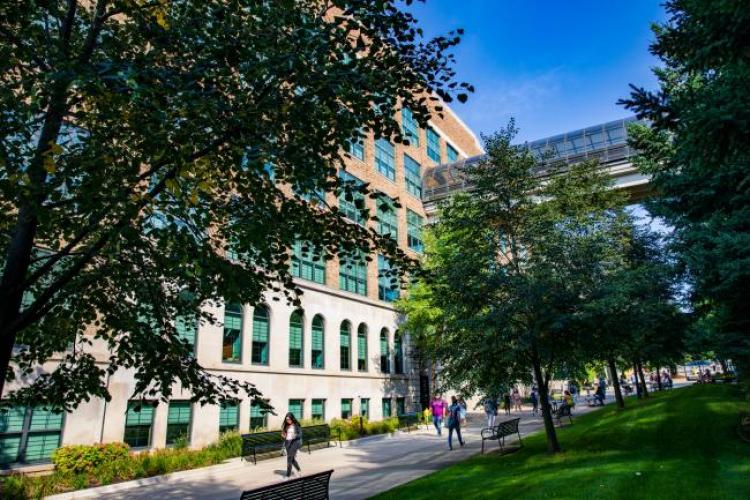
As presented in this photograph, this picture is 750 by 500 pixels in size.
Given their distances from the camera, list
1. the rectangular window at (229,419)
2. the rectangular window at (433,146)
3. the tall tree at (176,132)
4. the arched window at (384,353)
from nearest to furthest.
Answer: the tall tree at (176,132) → the rectangular window at (229,419) → the arched window at (384,353) → the rectangular window at (433,146)

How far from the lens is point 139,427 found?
17.7 m

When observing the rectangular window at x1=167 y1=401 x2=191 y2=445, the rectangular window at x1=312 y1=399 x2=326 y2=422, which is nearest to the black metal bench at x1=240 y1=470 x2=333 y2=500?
the rectangular window at x1=167 y1=401 x2=191 y2=445

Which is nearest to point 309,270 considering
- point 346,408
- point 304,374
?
point 304,374

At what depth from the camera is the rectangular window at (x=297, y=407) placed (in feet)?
80.7

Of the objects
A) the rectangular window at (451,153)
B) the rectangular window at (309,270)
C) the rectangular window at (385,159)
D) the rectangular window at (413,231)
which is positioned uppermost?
Result: the rectangular window at (451,153)

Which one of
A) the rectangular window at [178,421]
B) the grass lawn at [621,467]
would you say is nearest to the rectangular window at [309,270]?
the rectangular window at [178,421]

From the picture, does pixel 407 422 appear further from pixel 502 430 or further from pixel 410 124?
pixel 410 124

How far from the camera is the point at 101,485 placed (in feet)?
44.1

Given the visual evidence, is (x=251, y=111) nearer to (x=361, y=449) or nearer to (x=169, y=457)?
(x=169, y=457)

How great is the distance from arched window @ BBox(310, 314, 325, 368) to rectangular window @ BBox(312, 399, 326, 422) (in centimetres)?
182

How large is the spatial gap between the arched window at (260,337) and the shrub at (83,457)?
8.77 meters

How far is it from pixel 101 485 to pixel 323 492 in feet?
25.4

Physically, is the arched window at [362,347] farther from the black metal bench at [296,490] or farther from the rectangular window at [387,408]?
the black metal bench at [296,490]

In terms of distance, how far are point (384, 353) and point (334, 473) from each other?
61.9 feet
